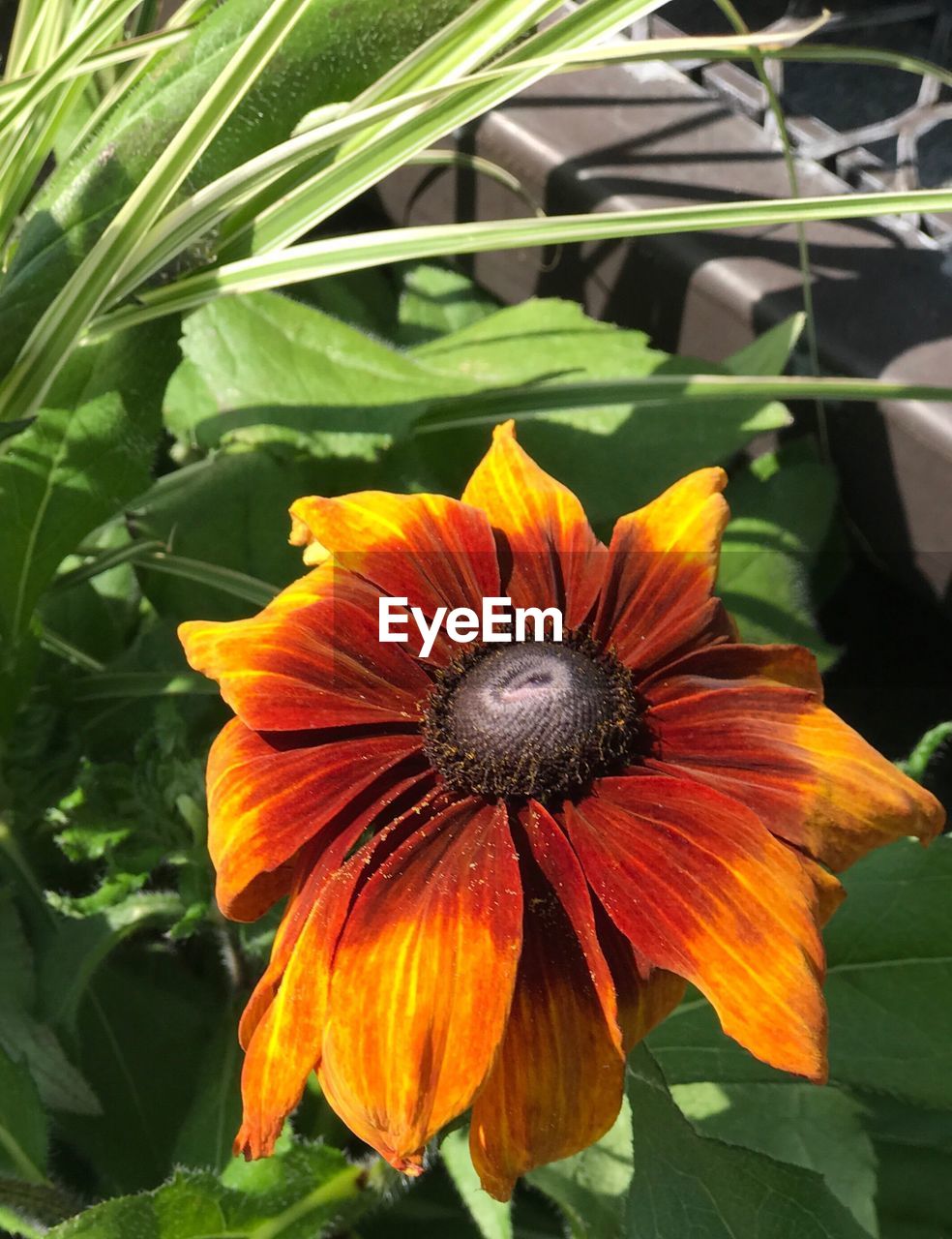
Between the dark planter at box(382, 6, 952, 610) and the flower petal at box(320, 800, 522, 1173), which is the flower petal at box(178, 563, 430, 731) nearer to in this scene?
the flower petal at box(320, 800, 522, 1173)

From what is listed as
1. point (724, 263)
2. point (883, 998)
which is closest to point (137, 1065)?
point (883, 998)

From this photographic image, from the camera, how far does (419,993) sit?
0.37 metres

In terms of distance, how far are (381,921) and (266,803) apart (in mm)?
69

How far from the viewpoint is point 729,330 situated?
35.5 inches

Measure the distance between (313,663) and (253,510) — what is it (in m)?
0.36

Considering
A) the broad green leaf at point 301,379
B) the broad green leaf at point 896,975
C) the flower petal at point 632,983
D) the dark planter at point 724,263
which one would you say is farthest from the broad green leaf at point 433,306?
the flower petal at point 632,983

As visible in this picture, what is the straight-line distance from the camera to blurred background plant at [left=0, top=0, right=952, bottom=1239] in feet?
1.98

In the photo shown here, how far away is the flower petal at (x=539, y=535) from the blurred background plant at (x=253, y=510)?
19 cm

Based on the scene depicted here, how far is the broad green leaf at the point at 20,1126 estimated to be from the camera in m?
0.61

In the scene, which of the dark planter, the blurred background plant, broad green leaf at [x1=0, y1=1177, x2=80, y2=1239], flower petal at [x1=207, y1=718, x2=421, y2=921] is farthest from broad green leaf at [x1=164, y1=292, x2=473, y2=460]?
broad green leaf at [x1=0, y1=1177, x2=80, y2=1239]

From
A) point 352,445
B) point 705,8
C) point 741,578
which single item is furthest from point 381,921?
point 705,8

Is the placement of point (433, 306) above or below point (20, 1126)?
above

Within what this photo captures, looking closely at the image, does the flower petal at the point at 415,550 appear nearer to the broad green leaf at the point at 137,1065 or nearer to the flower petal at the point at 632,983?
the flower petal at the point at 632,983

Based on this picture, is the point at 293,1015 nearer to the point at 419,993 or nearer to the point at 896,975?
the point at 419,993
